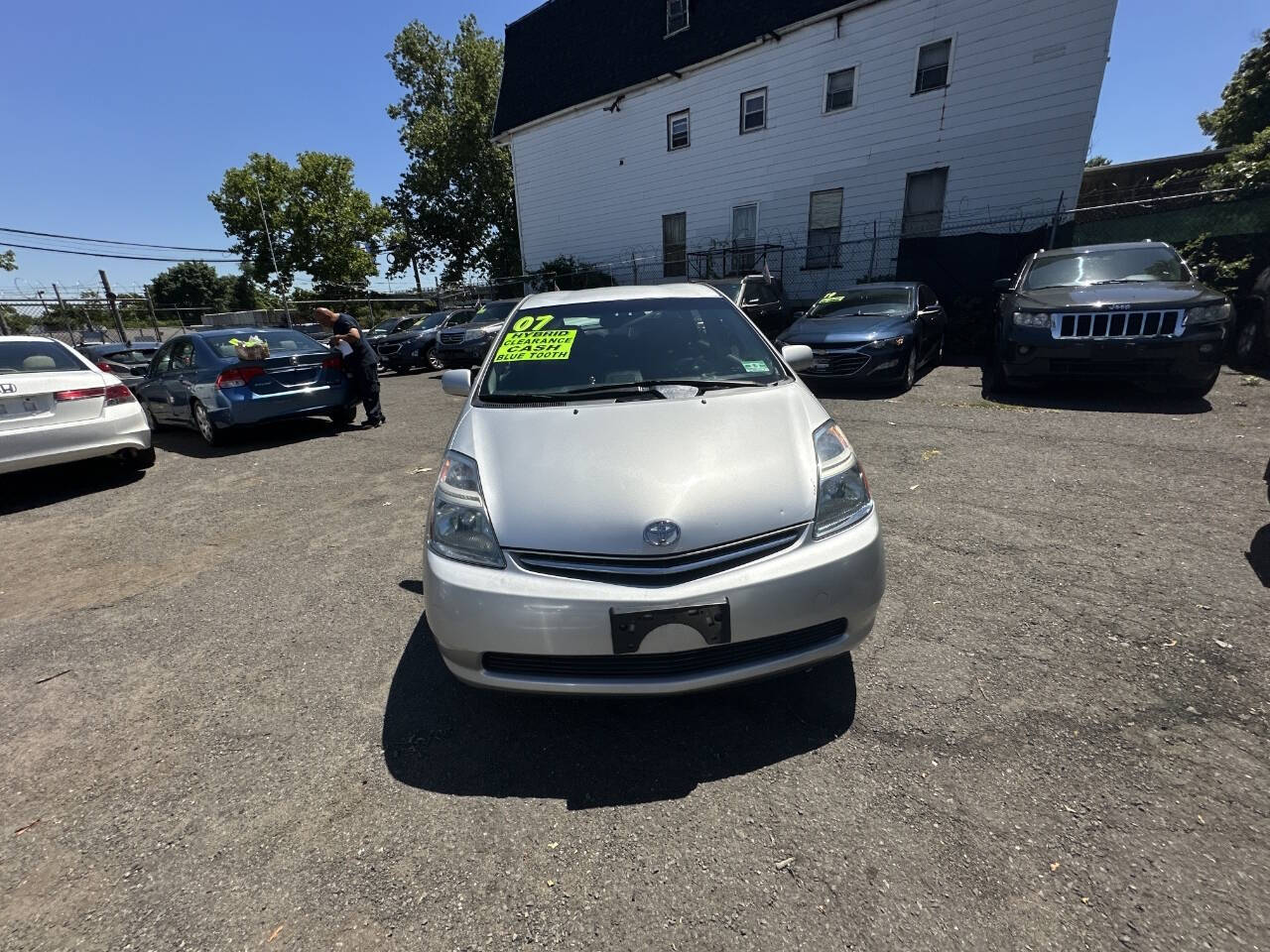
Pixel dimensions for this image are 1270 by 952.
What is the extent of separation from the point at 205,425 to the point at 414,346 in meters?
7.64

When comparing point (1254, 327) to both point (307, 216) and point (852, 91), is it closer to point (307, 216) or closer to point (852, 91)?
point (852, 91)

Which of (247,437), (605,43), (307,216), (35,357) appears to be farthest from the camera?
(307,216)

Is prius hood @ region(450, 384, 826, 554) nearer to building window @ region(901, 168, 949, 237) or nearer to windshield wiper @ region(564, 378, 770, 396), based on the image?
windshield wiper @ region(564, 378, 770, 396)

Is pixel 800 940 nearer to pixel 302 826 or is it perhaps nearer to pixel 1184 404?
pixel 302 826

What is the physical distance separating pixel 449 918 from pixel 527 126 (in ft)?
79.7

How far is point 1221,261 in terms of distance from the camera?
27.6ft

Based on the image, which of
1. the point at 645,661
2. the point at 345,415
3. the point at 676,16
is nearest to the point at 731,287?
the point at 345,415

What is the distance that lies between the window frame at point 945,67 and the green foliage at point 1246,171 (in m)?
5.41

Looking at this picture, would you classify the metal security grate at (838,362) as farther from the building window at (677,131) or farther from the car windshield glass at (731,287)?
the building window at (677,131)

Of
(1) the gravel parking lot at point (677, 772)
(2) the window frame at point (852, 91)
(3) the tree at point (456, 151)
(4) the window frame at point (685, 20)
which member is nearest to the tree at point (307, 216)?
(3) the tree at point (456, 151)

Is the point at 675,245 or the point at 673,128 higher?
the point at 673,128

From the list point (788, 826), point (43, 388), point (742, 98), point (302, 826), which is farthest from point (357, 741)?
point (742, 98)

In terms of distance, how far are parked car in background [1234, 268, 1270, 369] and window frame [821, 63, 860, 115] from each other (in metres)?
9.57

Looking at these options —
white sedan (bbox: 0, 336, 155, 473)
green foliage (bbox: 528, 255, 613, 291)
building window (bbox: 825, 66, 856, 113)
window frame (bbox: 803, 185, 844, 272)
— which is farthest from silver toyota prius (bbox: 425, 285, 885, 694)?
green foliage (bbox: 528, 255, 613, 291)
